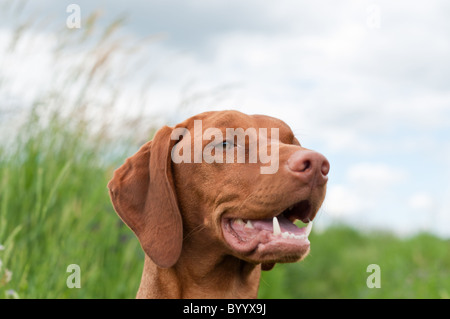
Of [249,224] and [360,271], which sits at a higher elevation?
[360,271]

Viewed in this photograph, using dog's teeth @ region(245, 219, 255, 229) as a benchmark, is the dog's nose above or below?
above

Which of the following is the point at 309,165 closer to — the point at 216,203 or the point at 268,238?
the point at 268,238

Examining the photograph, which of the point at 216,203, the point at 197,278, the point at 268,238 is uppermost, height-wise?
the point at 216,203

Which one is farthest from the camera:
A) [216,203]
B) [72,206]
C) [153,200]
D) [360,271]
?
[360,271]

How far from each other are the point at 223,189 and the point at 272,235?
0.32 m

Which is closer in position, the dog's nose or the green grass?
the dog's nose

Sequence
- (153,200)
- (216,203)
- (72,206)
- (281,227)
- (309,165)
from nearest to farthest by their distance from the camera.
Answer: (309,165) → (281,227) → (216,203) → (153,200) → (72,206)

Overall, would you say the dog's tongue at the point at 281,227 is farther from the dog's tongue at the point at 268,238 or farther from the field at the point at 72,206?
the field at the point at 72,206

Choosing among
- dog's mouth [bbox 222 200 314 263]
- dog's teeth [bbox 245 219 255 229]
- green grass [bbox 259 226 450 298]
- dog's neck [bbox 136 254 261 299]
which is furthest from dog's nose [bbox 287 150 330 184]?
green grass [bbox 259 226 450 298]

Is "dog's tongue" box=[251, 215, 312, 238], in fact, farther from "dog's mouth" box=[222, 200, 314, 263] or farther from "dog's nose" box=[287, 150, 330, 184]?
"dog's nose" box=[287, 150, 330, 184]

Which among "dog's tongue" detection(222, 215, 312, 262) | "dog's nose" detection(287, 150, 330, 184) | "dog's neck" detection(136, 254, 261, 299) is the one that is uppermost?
"dog's nose" detection(287, 150, 330, 184)

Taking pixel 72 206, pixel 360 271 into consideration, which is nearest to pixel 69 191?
pixel 72 206

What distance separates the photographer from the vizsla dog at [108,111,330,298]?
2.26 meters

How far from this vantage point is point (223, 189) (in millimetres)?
2457
